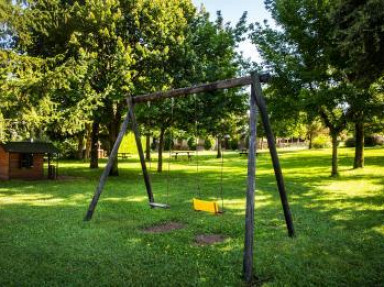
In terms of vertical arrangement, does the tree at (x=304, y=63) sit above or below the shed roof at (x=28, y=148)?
above

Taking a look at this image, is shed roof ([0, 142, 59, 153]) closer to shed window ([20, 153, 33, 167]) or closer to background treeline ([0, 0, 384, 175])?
shed window ([20, 153, 33, 167])

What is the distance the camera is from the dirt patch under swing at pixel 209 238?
875 centimetres

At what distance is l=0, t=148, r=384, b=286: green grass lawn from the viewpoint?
6.44 m

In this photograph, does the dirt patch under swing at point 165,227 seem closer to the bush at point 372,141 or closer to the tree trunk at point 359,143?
the tree trunk at point 359,143

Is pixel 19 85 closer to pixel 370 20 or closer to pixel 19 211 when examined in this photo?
pixel 19 211

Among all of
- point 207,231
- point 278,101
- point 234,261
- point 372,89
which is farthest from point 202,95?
point 234,261

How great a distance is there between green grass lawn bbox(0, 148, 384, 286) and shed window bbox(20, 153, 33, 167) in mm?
7503

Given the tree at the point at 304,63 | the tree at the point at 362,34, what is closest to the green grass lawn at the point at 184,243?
the tree at the point at 362,34

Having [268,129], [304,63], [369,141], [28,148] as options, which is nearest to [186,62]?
[304,63]

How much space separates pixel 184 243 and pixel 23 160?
1788 centimetres

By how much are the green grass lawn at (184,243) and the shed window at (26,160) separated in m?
7.50

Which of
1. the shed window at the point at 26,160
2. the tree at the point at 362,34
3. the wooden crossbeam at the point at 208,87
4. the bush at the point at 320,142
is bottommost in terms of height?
the shed window at the point at 26,160

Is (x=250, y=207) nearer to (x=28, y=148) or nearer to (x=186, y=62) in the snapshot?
(x=186, y=62)

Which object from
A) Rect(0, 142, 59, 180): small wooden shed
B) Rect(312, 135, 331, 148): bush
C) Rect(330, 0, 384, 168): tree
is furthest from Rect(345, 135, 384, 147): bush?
Rect(330, 0, 384, 168): tree
